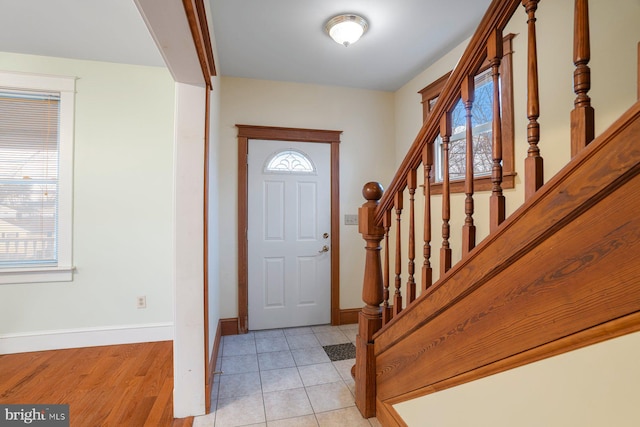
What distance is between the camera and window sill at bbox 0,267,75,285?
2428 millimetres

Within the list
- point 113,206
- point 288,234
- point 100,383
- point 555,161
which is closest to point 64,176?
point 113,206

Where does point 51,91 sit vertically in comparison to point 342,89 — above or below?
below

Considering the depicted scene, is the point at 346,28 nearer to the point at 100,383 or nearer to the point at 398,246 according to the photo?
the point at 398,246

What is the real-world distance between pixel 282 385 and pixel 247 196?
5.65ft

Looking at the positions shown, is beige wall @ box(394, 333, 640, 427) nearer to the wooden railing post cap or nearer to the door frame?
the wooden railing post cap

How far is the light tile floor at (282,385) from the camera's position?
1.70 metres

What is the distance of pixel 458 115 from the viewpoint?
2.57 meters

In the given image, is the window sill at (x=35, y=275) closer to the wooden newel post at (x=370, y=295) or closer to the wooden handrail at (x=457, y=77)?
the wooden newel post at (x=370, y=295)

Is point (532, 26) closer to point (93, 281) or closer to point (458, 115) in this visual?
point (458, 115)

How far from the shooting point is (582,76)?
0.68 m

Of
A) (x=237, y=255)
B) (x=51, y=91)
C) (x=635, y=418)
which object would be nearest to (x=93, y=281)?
(x=237, y=255)

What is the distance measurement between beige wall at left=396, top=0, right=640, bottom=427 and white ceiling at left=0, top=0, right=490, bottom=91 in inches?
14.9

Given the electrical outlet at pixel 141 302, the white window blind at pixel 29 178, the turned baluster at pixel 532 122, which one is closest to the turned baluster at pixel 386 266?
the turned baluster at pixel 532 122

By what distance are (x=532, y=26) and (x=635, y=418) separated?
3.00ft
